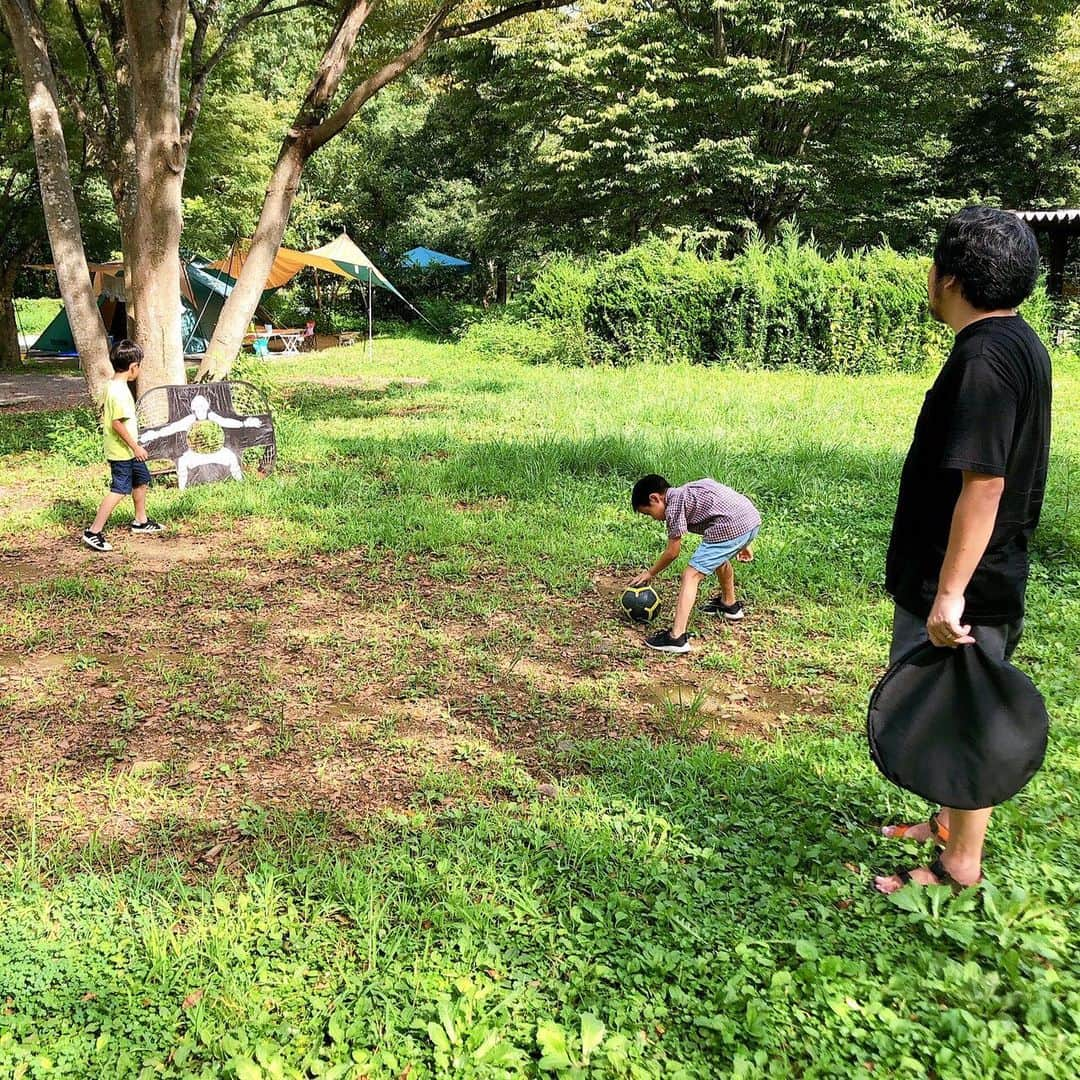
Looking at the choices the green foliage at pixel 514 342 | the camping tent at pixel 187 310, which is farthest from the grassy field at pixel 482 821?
the camping tent at pixel 187 310

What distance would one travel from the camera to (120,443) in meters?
5.69

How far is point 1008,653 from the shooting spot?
244cm

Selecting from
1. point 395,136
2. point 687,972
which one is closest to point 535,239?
point 395,136

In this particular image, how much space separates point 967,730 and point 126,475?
5.40 m

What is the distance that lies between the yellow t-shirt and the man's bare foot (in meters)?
5.16

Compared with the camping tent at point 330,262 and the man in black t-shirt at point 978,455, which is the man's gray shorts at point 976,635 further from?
the camping tent at point 330,262

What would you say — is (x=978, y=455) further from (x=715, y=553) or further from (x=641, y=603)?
(x=641, y=603)

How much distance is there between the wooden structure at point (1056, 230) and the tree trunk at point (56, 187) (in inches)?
644

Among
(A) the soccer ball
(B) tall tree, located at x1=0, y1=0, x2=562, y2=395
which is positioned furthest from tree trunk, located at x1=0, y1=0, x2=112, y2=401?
(A) the soccer ball

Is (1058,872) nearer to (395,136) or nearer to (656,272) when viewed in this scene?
(656,272)

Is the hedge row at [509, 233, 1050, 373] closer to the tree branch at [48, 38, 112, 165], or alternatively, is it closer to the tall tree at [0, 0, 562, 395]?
the tall tree at [0, 0, 562, 395]

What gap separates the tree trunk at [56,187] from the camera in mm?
8031

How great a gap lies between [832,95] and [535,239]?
851 centimetres

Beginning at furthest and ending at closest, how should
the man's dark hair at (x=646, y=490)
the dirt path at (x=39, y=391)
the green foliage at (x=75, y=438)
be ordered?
the dirt path at (x=39, y=391) → the green foliage at (x=75, y=438) → the man's dark hair at (x=646, y=490)
